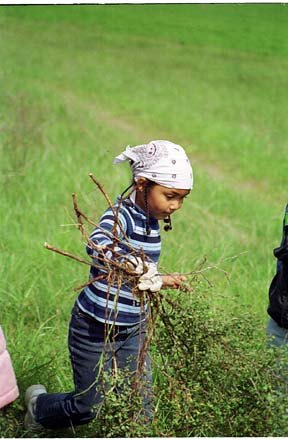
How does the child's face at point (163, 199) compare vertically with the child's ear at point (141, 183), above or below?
below

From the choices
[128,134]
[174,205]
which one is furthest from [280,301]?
[128,134]

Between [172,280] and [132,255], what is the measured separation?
157 mm

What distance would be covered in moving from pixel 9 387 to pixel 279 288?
1.10 m

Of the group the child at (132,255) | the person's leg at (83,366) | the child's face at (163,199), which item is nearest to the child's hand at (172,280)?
the child at (132,255)

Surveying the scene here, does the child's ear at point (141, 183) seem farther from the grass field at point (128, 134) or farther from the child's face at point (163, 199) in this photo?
the grass field at point (128, 134)

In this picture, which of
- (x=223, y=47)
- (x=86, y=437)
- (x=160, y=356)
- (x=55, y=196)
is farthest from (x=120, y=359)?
(x=223, y=47)

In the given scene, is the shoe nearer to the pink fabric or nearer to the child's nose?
the pink fabric

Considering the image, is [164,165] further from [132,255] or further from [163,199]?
[132,255]

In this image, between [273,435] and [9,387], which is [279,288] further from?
[9,387]

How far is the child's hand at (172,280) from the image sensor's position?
3.11 meters

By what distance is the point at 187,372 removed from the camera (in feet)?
11.2

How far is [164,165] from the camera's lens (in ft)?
10.7

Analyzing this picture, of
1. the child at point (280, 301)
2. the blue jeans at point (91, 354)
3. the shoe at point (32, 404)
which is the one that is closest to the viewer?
the blue jeans at point (91, 354)

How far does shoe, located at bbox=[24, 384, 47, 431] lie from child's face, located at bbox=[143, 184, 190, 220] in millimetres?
968
